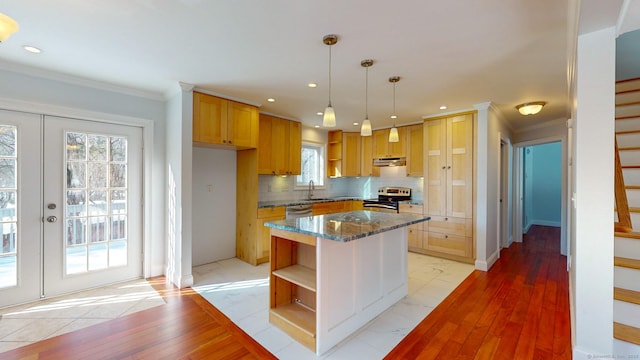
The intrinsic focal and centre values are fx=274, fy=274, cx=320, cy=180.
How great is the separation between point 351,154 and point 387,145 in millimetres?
793

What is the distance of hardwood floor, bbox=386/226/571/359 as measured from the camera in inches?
82.5

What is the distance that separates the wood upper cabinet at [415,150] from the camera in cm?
504

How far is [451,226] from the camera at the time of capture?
14.3 feet

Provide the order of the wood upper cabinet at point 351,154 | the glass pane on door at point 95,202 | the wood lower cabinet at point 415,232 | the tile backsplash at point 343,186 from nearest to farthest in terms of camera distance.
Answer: the glass pane on door at point 95,202
the wood lower cabinet at point 415,232
the tile backsplash at point 343,186
the wood upper cabinet at point 351,154

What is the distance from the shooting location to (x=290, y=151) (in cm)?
479

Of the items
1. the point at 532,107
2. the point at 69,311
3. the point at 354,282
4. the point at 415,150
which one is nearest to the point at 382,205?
the point at 415,150

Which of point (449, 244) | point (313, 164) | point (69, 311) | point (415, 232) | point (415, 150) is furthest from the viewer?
point (313, 164)

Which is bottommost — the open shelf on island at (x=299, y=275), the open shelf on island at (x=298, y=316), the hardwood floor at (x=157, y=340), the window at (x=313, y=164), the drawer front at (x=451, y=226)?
the hardwood floor at (x=157, y=340)

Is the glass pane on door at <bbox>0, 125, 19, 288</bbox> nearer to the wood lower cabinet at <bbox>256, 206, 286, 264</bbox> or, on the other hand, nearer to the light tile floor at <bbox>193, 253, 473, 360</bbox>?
the light tile floor at <bbox>193, 253, 473, 360</bbox>

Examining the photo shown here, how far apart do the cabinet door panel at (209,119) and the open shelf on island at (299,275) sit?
1.98 meters

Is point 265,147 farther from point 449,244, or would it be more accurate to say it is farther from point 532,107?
point 532,107

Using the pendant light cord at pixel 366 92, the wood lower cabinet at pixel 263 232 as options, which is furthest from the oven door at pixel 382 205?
the wood lower cabinet at pixel 263 232

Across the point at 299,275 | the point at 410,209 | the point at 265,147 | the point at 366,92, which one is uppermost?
the point at 366,92

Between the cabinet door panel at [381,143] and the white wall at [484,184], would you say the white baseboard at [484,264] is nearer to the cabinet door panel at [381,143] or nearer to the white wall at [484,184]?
the white wall at [484,184]
